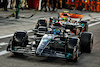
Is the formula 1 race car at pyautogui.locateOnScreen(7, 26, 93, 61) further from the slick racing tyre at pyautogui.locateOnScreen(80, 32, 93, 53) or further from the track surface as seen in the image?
the track surface

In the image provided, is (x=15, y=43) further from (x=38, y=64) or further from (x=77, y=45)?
(x=77, y=45)

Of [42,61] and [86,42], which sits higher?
[86,42]

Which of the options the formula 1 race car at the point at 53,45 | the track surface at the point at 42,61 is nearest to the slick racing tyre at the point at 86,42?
the formula 1 race car at the point at 53,45

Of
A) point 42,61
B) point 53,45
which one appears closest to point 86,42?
point 53,45

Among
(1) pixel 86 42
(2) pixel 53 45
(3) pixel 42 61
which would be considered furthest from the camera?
(1) pixel 86 42

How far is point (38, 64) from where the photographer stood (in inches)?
324

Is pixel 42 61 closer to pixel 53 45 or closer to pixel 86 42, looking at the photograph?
pixel 53 45

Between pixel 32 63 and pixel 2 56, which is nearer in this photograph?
pixel 32 63

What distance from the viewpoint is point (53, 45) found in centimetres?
923

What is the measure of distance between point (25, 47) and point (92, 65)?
7.29ft

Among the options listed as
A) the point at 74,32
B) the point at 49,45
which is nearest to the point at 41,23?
the point at 74,32

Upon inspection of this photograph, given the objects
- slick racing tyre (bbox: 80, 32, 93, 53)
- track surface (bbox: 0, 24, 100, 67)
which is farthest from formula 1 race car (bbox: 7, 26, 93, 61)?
track surface (bbox: 0, 24, 100, 67)

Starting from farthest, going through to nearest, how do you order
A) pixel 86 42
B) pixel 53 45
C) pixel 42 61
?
1. pixel 86 42
2. pixel 53 45
3. pixel 42 61

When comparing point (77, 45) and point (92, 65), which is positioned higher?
point (77, 45)
